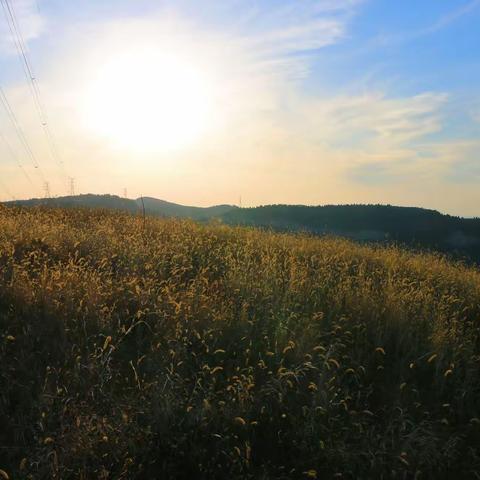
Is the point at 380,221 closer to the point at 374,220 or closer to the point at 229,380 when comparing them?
the point at 374,220

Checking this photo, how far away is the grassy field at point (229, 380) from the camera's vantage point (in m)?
3.40

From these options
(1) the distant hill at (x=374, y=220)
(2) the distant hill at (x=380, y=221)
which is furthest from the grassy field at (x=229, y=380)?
(2) the distant hill at (x=380, y=221)

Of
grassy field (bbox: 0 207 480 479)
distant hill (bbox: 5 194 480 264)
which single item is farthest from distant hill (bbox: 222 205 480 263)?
grassy field (bbox: 0 207 480 479)

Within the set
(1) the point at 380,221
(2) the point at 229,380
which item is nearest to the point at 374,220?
(1) the point at 380,221

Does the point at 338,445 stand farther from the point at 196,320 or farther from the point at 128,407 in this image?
the point at 196,320

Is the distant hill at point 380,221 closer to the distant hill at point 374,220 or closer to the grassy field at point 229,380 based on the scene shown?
the distant hill at point 374,220

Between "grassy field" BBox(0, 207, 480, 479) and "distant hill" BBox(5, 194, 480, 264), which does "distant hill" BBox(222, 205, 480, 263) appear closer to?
"distant hill" BBox(5, 194, 480, 264)

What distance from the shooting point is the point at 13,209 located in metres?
12.1

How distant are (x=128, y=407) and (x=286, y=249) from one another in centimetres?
566

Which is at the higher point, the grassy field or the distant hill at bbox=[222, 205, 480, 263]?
the distant hill at bbox=[222, 205, 480, 263]

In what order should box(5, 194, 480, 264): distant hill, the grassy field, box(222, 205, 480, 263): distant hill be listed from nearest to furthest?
the grassy field
box(5, 194, 480, 264): distant hill
box(222, 205, 480, 263): distant hill

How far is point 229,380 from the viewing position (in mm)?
3955

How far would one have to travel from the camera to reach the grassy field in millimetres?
3404

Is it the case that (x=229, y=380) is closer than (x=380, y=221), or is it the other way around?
(x=229, y=380)
